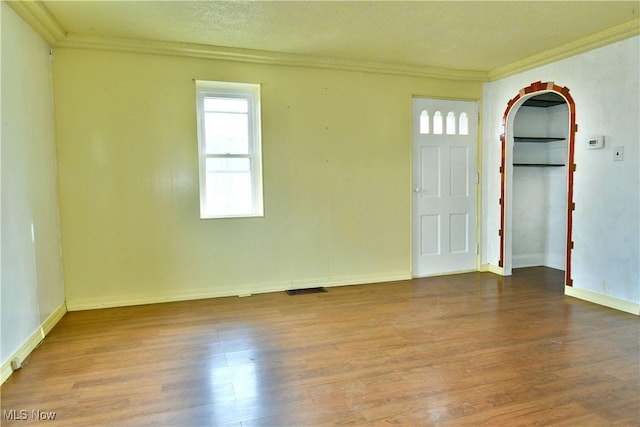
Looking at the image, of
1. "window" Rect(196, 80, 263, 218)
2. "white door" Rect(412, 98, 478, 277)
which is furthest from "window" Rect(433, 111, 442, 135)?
"window" Rect(196, 80, 263, 218)

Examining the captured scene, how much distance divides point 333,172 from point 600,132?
8.70 ft

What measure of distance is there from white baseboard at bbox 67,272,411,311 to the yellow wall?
0.01 m

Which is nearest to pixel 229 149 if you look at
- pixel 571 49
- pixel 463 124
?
pixel 463 124

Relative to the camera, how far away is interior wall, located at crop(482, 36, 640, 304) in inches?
142

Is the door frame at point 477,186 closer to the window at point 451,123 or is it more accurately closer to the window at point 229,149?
the window at point 451,123

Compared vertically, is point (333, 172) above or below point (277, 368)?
above

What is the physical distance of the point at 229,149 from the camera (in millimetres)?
4312

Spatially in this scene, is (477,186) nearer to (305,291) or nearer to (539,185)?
(539,185)

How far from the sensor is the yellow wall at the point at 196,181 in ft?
12.6

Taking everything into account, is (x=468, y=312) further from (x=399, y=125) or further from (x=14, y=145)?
(x=14, y=145)

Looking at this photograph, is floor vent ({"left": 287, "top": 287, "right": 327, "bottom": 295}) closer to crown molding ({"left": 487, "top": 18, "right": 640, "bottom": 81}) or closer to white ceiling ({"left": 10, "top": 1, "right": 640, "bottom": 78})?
white ceiling ({"left": 10, "top": 1, "right": 640, "bottom": 78})

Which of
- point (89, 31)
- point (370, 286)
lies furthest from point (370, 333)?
point (89, 31)

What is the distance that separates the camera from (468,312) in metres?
3.70

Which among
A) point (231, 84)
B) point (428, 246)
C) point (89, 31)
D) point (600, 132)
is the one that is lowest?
point (428, 246)
